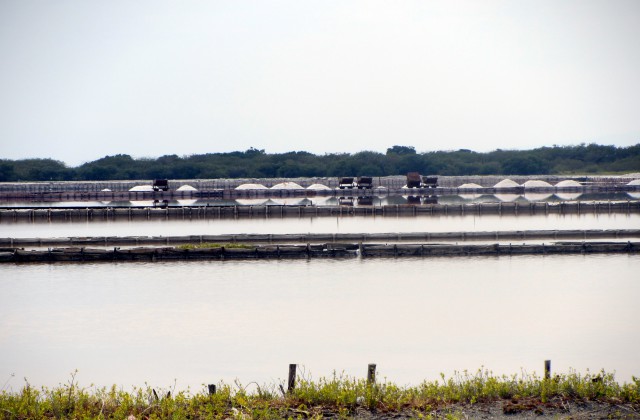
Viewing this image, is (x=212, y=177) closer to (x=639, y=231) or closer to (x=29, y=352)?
(x=639, y=231)

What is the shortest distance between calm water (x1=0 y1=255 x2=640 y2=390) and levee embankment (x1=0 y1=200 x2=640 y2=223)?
71.2 feet

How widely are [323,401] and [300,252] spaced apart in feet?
68.1

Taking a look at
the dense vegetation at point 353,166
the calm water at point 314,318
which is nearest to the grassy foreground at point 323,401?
the calm water at point 314,318

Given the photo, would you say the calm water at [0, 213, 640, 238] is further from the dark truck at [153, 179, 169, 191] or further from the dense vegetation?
the dense vegetation

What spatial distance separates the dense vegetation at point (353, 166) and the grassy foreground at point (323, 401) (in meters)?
116

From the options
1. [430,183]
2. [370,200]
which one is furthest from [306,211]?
[430,183]

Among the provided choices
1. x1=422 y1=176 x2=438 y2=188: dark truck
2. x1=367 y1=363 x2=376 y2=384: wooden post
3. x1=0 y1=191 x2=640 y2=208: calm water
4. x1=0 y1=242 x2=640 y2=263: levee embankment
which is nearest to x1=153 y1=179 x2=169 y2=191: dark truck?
x1=0 y1=191 x2=640 y2=208: calm water

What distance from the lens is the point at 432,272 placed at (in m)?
29.0

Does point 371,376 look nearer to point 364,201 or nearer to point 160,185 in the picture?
point 364,201

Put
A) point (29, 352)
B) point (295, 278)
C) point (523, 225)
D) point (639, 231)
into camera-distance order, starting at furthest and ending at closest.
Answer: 1. point (523, 225)
2. point (639, 231)
3. point (295, 278)
4. point (29, 352)

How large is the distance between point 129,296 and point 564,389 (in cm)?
1672

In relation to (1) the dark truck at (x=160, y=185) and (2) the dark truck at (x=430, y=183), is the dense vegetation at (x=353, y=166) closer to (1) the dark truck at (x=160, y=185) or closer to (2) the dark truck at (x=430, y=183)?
(2) the dark truck at (x=430, y=183)

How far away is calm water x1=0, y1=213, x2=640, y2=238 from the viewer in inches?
1743

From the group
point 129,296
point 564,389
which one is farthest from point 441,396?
point 129,296
